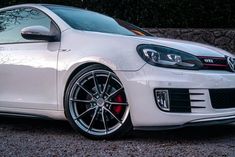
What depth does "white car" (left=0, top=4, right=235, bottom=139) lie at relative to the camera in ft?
14.6

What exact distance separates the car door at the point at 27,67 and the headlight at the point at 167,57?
100 centimetres

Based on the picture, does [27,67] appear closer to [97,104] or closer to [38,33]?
[38,33]

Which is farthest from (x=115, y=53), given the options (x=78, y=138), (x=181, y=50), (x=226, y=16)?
(x=226, y=16)

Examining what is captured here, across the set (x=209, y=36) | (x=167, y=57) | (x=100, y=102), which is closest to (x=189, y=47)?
(x=167, y=57)

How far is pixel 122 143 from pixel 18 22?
6.97ft

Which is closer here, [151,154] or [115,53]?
[151,154]

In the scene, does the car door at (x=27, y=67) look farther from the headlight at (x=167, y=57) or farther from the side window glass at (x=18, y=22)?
the headlight at (x=167, y=57)

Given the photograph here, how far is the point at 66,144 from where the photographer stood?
15.1 feet

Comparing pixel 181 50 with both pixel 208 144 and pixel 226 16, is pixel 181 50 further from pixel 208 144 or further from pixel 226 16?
pixel 226 16

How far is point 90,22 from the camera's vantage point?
5.52 metres

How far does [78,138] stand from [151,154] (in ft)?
3.37

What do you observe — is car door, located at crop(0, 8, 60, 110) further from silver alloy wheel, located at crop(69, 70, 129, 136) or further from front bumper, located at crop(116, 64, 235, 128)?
front bumper, located at crop(116, 64, 235, 128)

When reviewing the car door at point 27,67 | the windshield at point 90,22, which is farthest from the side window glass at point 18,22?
the windshield at point 90,22

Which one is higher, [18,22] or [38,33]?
[38,33]
